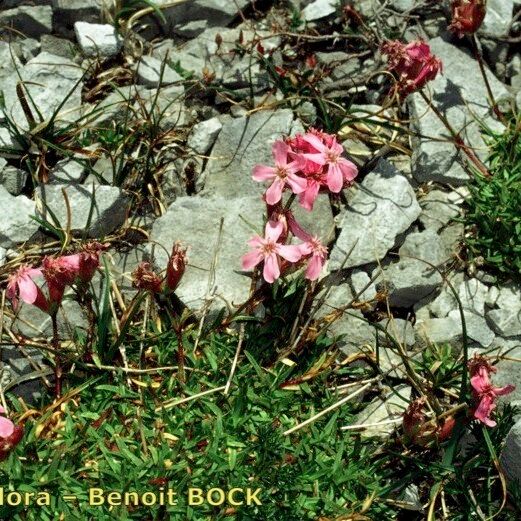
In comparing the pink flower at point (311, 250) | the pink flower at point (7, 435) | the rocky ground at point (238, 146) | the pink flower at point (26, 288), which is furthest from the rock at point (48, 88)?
the pink flower at point (7, 435)

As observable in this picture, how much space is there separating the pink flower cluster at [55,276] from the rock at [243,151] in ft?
3.73

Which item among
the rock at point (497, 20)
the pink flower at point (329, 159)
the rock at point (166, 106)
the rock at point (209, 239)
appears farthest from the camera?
the rock at point (497, 20)

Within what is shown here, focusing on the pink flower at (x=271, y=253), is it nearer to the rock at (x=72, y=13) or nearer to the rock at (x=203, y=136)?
the rock at (x=203, y=136)

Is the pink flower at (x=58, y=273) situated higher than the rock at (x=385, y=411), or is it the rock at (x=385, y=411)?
the pink flower at (x=58, y=273)

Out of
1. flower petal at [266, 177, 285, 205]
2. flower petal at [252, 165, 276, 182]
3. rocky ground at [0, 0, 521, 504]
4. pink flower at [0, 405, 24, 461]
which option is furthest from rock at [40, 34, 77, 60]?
pink flower at [0, 405, 24, 461]

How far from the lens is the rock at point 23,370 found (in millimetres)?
3689

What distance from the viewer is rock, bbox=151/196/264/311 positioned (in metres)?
3.94

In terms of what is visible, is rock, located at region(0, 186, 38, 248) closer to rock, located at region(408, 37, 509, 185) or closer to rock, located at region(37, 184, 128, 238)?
rock, located at region(37, 184, 128, 238)

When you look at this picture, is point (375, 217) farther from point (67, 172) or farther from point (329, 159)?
point (67, 172)

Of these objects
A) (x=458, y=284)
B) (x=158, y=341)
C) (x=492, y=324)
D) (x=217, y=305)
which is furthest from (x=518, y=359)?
(x=158, y=341)

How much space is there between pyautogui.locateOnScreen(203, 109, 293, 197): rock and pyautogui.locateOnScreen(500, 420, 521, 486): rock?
1745mm

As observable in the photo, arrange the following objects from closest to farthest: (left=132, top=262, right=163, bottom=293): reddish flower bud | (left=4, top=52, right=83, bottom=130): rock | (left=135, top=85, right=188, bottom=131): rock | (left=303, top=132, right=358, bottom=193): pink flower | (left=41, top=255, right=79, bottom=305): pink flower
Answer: (left=41, top=255, right=79, bottom=305): pink flower < (left=132, top=262, right=163, bottom=293): reddish flower bud < (left=303, top=132, right=358, bottom=193): pink flower < (left=4, top=52, right=83, bottom=130): rock < (left=135, top=85, right=188, bottom=131): rock

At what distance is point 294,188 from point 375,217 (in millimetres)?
884

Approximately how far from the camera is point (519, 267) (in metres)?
4.08
